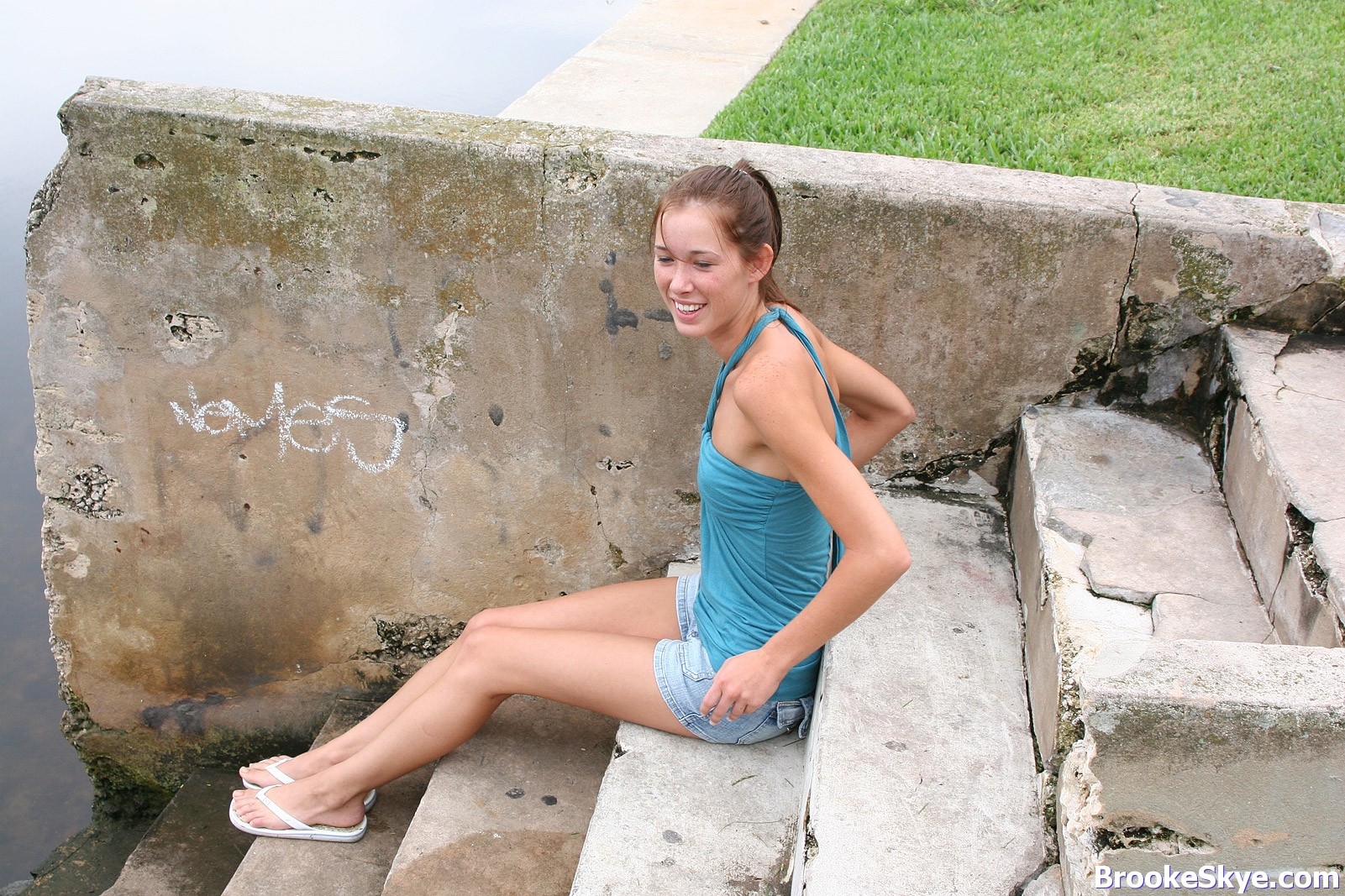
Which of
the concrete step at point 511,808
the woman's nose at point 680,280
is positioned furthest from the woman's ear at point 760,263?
the concrete step at point 511,808

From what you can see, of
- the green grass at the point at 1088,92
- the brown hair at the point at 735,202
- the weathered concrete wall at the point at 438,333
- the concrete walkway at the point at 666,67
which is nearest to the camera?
the brown hair at the point at 735,202

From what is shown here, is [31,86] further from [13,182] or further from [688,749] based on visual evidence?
[688,749]

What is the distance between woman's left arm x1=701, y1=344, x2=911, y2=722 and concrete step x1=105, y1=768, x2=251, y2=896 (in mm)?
1909

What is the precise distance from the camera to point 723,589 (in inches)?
96.7

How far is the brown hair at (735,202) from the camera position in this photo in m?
2.16

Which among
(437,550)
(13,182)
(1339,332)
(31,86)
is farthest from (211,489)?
(31,86)

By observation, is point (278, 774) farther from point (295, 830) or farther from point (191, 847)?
point (191, 847)

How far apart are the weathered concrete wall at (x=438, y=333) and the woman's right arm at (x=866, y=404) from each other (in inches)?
8.1

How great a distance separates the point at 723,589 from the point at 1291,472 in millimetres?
1096

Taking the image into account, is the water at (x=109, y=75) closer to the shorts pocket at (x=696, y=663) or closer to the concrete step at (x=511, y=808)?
the concrete step at (x=511, y=808)

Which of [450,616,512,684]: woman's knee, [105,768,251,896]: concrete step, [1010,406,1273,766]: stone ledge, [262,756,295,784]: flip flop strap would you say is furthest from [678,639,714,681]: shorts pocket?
[105,768,251,896]: concrete step

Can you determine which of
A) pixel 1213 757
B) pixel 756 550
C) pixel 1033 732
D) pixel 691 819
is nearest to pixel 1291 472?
pixel 1033 732

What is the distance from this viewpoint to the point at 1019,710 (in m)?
2.25

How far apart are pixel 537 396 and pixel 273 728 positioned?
4.68 ft
